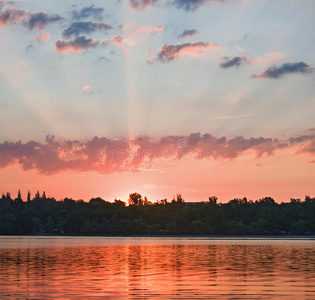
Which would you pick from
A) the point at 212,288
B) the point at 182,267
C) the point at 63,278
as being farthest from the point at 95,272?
the point at 212,288

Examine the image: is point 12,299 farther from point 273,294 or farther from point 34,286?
point 273,294

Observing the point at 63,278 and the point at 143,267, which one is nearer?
the point at 63,278

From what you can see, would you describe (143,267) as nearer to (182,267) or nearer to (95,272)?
(182,267)

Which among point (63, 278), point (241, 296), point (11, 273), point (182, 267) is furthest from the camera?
point (182, 267)

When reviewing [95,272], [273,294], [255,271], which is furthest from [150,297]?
[255,271]

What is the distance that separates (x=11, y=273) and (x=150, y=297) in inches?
861

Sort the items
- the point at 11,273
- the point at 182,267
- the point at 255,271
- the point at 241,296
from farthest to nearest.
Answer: the point at 182,267 → the point at 255,271 → the point at 11,273 → the point at 241,296

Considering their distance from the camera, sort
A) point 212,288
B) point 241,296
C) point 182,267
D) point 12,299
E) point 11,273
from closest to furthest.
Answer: point 12,299, point 241,296, point 212,288, point 11,273, point 182,267

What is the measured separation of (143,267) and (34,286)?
884 inches

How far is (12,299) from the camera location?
36.4 m

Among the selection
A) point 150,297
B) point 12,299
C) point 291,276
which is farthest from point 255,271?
point 12,299

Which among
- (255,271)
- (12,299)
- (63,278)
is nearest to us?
(12,299)

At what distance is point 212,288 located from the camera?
42.9 meters

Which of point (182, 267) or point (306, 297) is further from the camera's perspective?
point (182, 267)
